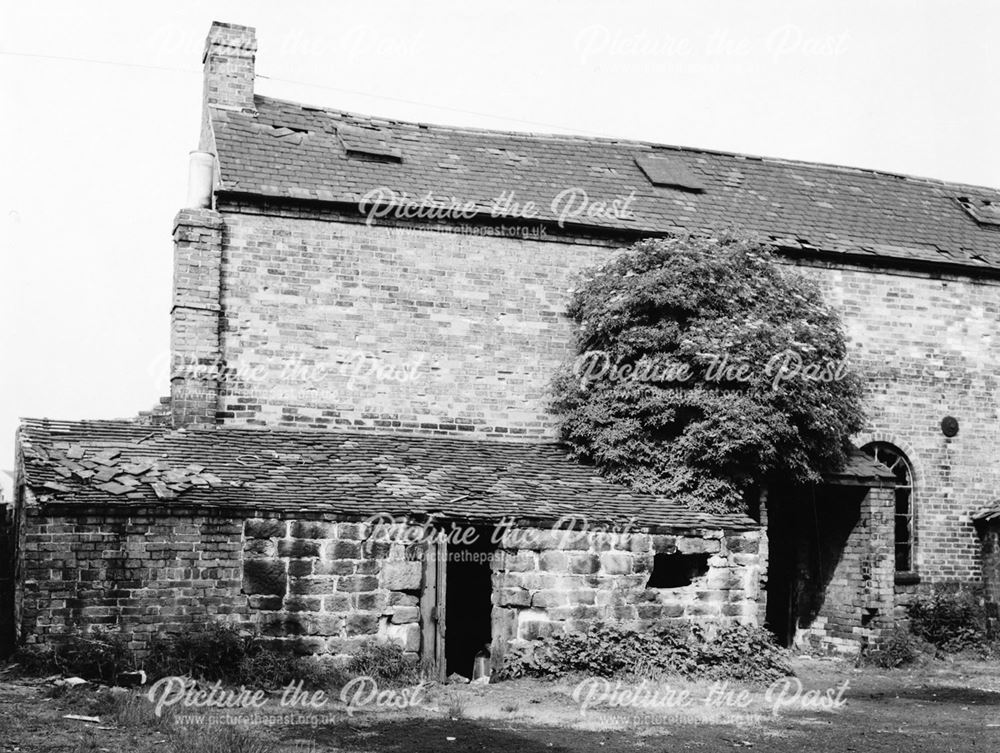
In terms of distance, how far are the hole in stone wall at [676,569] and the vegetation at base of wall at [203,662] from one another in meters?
4.52

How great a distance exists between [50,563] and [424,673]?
482cm

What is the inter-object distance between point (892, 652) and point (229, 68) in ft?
49.6

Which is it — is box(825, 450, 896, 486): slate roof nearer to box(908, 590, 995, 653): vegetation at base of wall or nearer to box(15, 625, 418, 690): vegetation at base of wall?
box(908, 590, 995, 653): vegetation at base of wall

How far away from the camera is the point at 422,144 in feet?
72.0

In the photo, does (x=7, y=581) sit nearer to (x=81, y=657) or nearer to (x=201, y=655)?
(x=81, y=657)

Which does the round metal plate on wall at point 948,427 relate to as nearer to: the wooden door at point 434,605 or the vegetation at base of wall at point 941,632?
the vegetation at base of wall at point 941,632

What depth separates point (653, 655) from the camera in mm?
16094

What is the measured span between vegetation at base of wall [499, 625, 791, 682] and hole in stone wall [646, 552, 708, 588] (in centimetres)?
91

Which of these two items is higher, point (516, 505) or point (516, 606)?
point (516, 505)

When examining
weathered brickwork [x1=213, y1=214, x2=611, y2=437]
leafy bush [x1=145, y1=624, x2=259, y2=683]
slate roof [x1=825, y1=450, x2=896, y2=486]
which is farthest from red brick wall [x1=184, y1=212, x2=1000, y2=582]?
leafy bush [x1=145, y1=624, x2=259, y2=683]

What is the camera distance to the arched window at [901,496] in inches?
857

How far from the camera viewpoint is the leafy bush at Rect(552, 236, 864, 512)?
712 inches

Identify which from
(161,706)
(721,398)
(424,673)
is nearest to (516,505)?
(424,673)

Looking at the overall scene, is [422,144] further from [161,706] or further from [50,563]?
[161,706]
